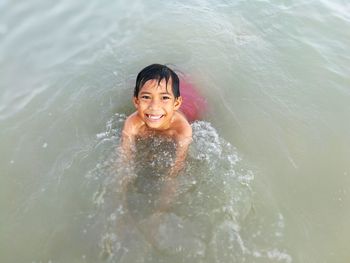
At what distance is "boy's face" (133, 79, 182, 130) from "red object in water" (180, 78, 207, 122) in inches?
22.7

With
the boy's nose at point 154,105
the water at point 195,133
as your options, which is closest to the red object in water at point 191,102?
the water at point 195,133

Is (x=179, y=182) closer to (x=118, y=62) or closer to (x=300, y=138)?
(x=300, y=138)

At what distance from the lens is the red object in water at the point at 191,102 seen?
14.3 feet

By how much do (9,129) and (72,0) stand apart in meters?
2.97

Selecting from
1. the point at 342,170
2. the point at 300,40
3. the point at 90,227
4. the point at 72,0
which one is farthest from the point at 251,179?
the point at 72,0

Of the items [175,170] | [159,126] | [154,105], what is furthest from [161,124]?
[175,170]

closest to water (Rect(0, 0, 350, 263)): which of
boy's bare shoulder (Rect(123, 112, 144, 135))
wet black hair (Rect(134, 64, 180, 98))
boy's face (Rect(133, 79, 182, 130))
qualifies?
boy's bare shoulder (Rect(123, 112, 144, 135))

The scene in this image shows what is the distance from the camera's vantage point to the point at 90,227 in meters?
3.23

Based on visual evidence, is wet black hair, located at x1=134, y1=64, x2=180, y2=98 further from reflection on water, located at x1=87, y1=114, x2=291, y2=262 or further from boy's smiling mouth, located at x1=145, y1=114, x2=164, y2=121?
reflection on water, located at x1=87, y1=114, x2=291, y2=262

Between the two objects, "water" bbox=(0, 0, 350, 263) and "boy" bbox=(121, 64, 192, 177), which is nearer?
"water" bbox=(0, 0, 350, 263)

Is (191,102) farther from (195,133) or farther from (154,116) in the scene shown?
(154,116)

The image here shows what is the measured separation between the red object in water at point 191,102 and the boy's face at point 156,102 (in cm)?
58

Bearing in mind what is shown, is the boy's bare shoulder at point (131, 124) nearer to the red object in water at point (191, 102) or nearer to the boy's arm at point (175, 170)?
the boy's arm at point (175, 170)

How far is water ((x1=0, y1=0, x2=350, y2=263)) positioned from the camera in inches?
125
